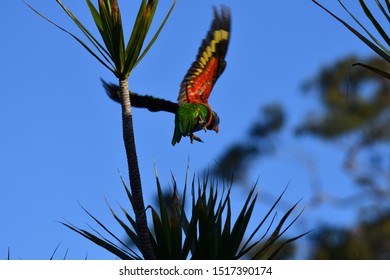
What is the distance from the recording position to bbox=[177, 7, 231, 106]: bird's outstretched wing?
6.25m

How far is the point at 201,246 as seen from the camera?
572 centimetres

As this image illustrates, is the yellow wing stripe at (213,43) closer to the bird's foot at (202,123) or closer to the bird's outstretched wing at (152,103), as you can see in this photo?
the bird's outstretched wing at (152,103)

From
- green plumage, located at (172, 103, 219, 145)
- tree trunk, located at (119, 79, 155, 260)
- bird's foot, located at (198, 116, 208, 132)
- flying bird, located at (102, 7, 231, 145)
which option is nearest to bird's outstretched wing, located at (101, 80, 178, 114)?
flying bird, located at (102, 7, 231, 145)

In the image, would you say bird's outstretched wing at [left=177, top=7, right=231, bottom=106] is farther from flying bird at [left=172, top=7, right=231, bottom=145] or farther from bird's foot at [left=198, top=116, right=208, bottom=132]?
bird's foot at [left=198, top=116, right=208, bottom=132]

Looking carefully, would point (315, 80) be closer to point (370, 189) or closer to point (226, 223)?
point (370, 189)

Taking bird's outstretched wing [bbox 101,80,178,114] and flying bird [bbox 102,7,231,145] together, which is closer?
flying bird [bbox 102,7,231,145]

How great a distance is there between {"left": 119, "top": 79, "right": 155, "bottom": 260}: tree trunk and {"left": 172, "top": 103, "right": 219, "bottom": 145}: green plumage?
0.55 m

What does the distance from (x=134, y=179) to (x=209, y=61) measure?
1979 mm

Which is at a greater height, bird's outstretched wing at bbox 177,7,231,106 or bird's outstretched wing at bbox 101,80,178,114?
bird's outstretched wing at bbox 177,7,231,106

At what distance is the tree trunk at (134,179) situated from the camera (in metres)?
4.86

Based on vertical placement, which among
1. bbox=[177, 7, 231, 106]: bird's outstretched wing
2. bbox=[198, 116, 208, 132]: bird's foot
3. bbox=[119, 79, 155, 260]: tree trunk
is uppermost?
bbox=[177, 7, 231, 106]: bird's outstretched wing

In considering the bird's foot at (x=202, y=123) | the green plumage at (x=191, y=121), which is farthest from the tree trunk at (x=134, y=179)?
the bird's foot at (x=202, y=123)

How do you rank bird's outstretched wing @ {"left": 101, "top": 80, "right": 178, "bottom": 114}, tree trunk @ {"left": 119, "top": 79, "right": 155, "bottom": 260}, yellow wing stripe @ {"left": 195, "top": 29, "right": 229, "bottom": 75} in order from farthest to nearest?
yellow wing stripe @ {"left": 195, "top": 29, "right": 229, "bottom": 75} < bird's outstretched wing @ {"left": 101, "top": 80, "right": 178, "bottom": 114} < tree trunk @ {"left": 119, "top": 79, "right": 155, "bottom": 260}
